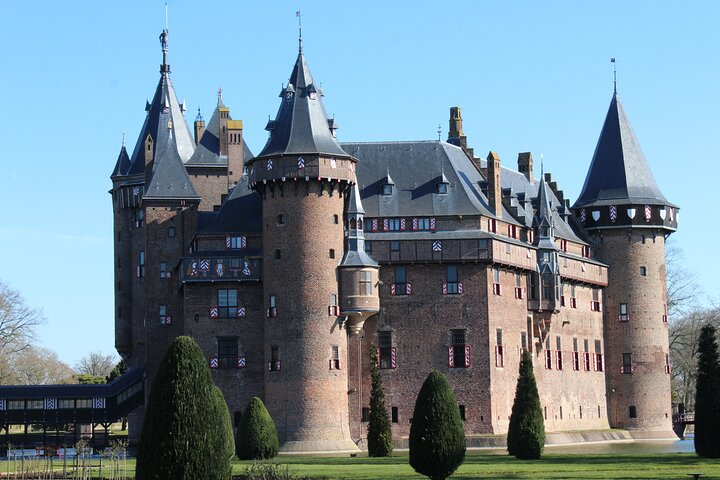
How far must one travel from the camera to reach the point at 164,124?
8144cm

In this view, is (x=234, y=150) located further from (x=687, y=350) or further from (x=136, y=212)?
(x=687, y=350)

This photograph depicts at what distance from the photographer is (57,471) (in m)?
47.7

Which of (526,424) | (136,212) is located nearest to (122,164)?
(136,212)

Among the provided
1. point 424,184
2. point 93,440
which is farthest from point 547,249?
point 93,440

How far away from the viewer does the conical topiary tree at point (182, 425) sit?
2888cm

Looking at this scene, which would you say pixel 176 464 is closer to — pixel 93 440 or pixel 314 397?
pixel 314 397

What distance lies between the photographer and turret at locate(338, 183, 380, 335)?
65.8 meters

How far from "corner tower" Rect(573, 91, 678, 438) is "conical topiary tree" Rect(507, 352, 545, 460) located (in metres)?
29.2

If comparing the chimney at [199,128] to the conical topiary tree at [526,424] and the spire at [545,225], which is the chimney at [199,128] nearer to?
the spire at [545,225]

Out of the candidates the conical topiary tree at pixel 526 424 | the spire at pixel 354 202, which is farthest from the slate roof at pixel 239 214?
the conical topiary tree at pixel 526 424

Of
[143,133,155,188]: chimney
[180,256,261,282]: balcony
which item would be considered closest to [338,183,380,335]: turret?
[180,256,261,282]: balcony

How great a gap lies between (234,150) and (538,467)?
1386 inches

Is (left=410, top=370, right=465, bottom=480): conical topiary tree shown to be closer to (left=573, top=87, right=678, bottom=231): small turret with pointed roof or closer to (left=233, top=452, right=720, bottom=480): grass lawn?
(left=233, top=452, right=720, bottom=480): grass lawn

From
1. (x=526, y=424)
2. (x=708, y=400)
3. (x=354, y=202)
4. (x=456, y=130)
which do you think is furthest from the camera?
(x=456, y=130)
